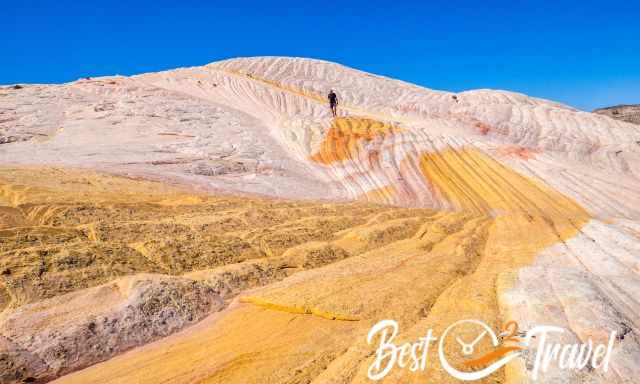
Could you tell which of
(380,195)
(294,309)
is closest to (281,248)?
(294,309)

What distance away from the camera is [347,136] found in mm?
19422

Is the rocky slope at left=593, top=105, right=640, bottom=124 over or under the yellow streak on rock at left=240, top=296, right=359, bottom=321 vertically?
over

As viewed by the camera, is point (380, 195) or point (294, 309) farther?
point (380, 195)

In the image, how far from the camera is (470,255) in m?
7.27

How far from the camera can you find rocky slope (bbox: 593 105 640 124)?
112ft

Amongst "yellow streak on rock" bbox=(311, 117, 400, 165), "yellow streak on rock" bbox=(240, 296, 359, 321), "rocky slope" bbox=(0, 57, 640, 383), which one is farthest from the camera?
"yellow streak on rock" bbox=(311, 117, 400, 165)

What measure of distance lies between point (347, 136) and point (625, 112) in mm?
31327

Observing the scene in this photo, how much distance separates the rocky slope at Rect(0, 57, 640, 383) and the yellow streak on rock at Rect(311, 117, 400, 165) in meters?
0.21

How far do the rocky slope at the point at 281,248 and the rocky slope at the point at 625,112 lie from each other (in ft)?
61.9

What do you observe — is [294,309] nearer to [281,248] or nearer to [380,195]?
[281,248]

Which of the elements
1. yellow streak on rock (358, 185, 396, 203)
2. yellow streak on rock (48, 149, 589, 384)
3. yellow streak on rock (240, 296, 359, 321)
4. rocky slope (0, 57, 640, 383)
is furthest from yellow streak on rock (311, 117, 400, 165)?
yellow streak on rock (240, 296, 359, 321)

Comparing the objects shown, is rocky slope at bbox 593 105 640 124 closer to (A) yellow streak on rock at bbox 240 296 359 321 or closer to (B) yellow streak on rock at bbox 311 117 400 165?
(B) yellow streak on rock at bbox 311 117 400 165

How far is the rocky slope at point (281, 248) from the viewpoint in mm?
4148

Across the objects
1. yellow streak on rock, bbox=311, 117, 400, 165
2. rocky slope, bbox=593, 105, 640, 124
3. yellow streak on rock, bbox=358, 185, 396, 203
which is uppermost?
rocky slope, bbox=593, 105, 640, 124
